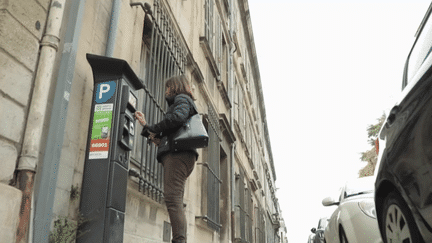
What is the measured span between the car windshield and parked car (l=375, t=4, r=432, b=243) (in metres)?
2.42

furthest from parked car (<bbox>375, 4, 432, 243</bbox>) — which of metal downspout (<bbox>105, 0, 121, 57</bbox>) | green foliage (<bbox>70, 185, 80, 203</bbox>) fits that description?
metal downspout (<bbox>105, 0, 121, 57</bbox>)

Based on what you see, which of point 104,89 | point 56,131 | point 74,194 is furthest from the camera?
point 104,89

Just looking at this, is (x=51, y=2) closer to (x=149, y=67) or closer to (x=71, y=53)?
(x=71, y=53)

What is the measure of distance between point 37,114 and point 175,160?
49.2 inches

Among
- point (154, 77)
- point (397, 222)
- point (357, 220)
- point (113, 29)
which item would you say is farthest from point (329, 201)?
point (113, 29)

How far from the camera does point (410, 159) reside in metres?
2.13

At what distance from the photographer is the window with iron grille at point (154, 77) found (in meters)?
4.51

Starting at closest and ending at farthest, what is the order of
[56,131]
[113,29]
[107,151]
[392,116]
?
[392,116] → [56,131] → [107,151] → [113,29]

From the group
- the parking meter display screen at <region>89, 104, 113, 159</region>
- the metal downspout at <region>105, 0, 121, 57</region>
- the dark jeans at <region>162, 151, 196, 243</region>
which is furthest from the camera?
the metal downspout at <region>105, 0, 121, 57</region>

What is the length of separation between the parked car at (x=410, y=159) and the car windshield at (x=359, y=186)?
2.42 meters

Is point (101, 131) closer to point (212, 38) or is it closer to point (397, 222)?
point (397, 222)

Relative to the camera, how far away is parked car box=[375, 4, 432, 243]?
6.51 ft

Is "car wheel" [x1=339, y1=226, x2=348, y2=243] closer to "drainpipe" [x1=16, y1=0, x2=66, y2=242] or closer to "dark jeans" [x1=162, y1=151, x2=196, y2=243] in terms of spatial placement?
"dark jeans" [x1=162, y1=151, x2=196, y2=243]

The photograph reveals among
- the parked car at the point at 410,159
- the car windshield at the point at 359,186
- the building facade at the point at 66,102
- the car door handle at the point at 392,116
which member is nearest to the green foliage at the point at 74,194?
the building facade at the point at 66,102
